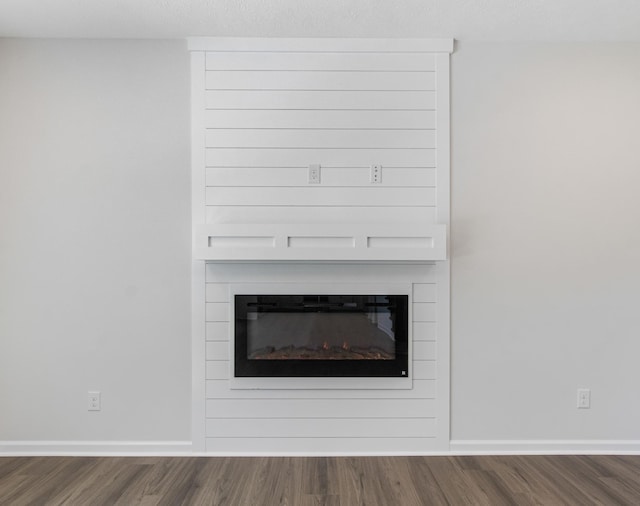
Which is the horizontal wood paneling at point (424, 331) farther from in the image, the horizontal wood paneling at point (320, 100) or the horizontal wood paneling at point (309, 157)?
the horizontal wood paneling at point (320, 100)

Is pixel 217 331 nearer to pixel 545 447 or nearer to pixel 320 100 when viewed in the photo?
pixel 320 100

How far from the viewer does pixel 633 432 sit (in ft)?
9.26

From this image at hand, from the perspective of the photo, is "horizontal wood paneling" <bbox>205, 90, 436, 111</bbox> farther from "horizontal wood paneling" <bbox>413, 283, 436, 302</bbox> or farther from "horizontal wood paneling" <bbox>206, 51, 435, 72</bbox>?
"horizontal wood paneling" <bbox>413, 283, 436, 302</bbox>

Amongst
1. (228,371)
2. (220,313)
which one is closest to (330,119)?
(220,313)

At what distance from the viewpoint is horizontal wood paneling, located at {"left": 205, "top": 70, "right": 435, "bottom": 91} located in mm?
2797

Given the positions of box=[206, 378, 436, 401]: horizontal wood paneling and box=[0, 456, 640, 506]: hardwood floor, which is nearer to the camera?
box=[0, 456, 640, 506]: hardwood floor

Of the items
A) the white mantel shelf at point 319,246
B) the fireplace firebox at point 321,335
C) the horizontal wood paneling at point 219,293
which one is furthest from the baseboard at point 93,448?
the white mantel shelf at point 319,246

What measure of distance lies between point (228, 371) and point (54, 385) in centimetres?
104

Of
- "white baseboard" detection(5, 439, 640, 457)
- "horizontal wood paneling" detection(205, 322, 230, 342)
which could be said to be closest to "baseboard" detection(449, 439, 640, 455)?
"white baseboard" detection(5, 439, 640, 457)

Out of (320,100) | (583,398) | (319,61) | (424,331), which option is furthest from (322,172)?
(583,398)

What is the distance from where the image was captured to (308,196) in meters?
2.80

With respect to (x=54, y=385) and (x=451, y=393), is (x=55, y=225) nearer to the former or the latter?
(x=54, y=385)

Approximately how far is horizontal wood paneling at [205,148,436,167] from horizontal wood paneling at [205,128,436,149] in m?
0.02

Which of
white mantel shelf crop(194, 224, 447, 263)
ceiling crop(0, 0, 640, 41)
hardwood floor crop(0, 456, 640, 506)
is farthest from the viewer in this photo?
white mantel shelf crop(194, 224, 447, 263)
